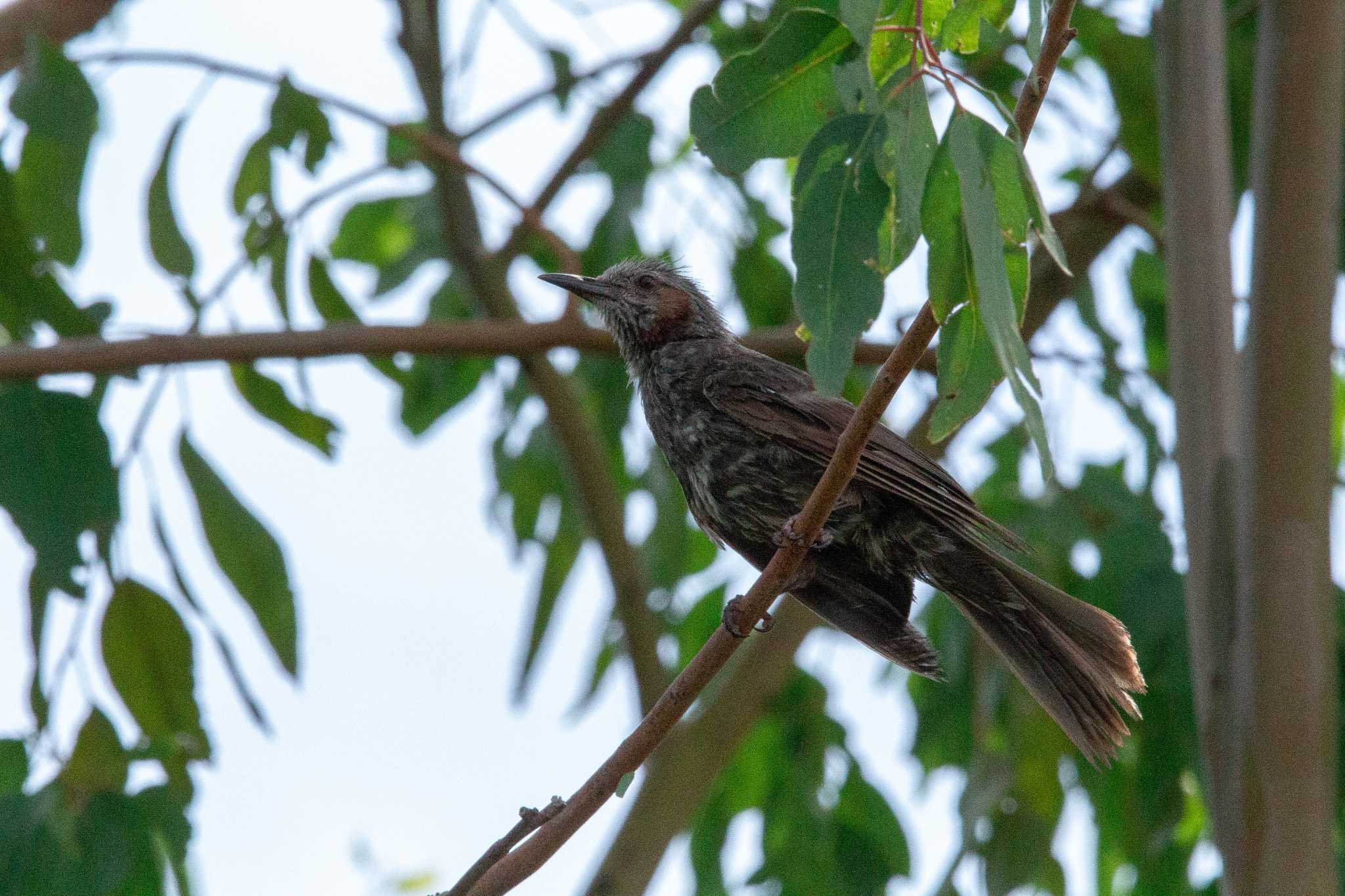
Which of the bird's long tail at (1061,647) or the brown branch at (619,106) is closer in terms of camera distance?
the bird's long tail at (1061,647)

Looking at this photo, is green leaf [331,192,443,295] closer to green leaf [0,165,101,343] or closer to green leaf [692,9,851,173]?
green leaf [0,165,101,343]

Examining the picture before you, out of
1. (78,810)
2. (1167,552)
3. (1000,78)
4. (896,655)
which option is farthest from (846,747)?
(78,810)

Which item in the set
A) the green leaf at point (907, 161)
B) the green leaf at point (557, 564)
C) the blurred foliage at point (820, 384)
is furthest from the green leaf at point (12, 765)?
the green leaf at point (907, 161)

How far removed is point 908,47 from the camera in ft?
8.04

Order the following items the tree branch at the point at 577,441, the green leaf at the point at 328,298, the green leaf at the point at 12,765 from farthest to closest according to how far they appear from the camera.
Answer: the tree branch at the point at 577,441 → the green leaf at the point at 328,298 → the green leaf at the point at 12,765

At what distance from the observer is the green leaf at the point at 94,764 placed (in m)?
3.84

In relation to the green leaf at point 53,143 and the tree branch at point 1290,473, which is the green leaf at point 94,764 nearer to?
the green leaf at point 53,143

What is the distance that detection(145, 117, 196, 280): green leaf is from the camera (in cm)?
429

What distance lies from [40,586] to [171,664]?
0.43m

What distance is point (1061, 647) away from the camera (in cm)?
356

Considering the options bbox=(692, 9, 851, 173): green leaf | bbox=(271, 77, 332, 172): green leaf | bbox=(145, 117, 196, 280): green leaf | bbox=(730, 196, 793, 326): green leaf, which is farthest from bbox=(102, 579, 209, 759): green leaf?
bbox=(730, 196, 793, 326): green leaf

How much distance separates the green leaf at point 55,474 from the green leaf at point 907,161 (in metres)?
2.52

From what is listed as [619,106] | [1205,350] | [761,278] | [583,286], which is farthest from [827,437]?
[619,106]

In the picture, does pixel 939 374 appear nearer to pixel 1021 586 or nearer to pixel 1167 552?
pixel 1021 586
